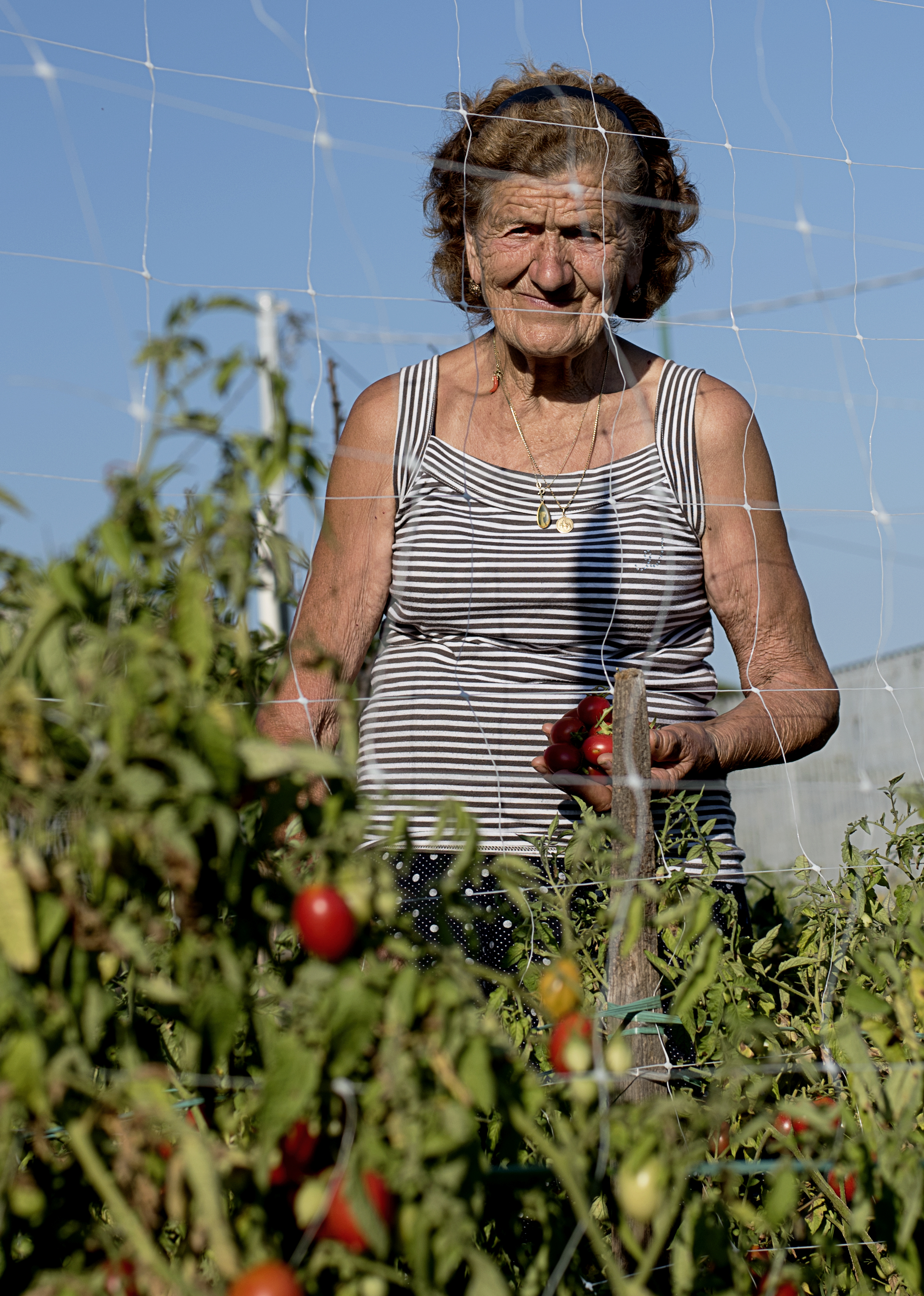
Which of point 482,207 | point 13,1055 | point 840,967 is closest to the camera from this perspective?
point 13,1055

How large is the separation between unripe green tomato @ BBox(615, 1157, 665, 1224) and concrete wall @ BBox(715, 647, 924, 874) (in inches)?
257

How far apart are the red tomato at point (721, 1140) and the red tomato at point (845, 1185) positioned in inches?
3.5

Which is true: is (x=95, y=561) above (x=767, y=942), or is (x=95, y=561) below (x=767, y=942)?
above

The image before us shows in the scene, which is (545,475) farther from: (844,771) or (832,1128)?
(844,771)

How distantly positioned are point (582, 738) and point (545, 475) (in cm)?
45

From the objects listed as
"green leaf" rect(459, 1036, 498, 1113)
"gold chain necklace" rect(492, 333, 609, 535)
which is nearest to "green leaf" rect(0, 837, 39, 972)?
"green leaf" rect(459, 1036, 498, 1113)

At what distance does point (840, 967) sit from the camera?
133cm

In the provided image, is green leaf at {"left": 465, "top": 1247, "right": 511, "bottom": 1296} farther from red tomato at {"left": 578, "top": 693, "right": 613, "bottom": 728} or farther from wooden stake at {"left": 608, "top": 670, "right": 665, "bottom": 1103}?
red tomato at {"left": 578, "top": 693, "right": 613, "bottom": 728}

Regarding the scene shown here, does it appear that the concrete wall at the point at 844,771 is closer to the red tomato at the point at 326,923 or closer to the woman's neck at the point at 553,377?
the woman's neck at the point at 553,377

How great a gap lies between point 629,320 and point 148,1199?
1733 millimetres

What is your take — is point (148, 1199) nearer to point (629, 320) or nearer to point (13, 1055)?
point (13, 1055)

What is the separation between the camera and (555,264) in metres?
1.83

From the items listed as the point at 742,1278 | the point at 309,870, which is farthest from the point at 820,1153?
the point at 309,870

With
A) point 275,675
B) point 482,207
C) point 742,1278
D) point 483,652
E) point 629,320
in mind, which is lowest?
point 742,1278
